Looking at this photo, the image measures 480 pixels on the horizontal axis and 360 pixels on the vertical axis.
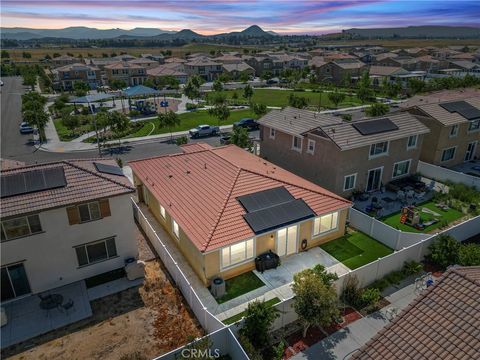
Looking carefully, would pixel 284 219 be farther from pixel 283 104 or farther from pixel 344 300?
pixel 283 104

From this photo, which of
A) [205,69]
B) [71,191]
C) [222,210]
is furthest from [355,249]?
[205,69]

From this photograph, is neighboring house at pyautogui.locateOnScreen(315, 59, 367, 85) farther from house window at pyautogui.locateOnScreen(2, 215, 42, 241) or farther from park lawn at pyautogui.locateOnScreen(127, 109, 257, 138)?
house window at pyautogui.locateOnScreen(2, 215, 42, 241)

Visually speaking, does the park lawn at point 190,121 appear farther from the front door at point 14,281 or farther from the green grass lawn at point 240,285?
the green grass lawn at point 240,285

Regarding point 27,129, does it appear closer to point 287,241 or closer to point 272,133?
point 272,133

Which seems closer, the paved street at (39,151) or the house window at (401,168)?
the house window at (401,168)

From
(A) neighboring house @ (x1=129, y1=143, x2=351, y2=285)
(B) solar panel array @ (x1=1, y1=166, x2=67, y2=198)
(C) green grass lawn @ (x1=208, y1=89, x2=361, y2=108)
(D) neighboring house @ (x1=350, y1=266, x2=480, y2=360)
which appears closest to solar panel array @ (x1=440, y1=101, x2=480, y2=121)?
(A) neighboring house @ (x1=129, y1=143, x2=351, y2=285)

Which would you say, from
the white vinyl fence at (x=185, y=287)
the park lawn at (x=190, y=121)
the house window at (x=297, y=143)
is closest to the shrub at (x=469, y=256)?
the white vinyl fence at (x=185, y=287)
